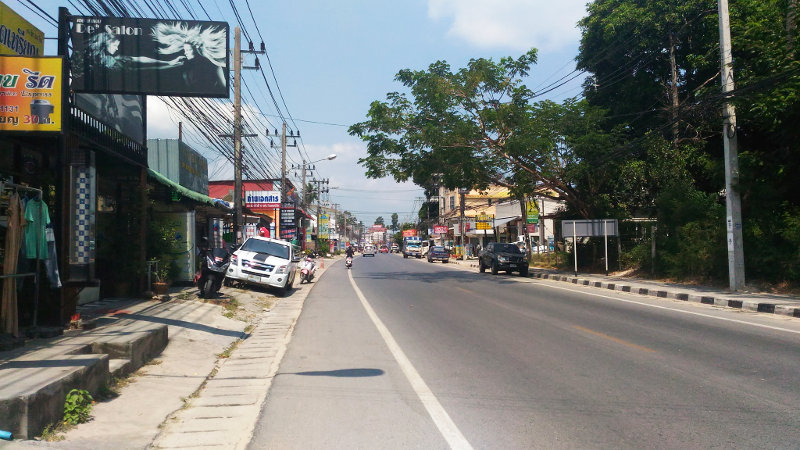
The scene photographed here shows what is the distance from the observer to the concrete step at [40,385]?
14.9 ft

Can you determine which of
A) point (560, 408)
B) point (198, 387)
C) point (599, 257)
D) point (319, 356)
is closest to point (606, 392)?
point (560, 408)

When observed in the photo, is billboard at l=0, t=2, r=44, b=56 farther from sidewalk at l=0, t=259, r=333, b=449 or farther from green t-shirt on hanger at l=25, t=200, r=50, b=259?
sidewalk at l=0, t=259, r=333, b=449

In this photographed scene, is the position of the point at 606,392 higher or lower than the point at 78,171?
lower

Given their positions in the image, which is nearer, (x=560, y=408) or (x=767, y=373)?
(x=560, y=408)

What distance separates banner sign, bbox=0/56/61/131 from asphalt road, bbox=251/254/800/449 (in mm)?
4923

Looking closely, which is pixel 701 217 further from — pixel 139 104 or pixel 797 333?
pixel 139 104

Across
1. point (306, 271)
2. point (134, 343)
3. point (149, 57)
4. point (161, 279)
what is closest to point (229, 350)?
point (134, 343)

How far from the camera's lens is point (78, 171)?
924cm

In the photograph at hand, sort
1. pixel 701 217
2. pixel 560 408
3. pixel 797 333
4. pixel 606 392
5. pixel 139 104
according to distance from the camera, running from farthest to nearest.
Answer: pixel 701 217 → pixel 139 104 → pixel 797 333 → pixel 606 392 → pixel 560 408

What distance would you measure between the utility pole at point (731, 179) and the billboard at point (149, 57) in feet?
46.6

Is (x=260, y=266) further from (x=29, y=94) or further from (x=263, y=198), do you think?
(x=263, y=198)

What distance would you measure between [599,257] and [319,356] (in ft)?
74.7

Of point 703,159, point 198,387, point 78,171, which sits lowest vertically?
point 198,387

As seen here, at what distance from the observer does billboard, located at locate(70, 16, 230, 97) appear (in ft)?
36.1
